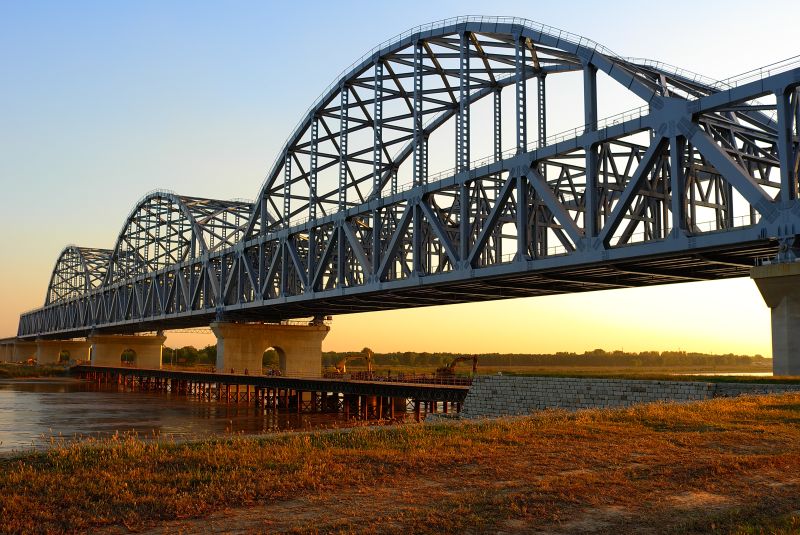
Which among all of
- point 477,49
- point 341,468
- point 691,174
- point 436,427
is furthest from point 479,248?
point 341,468

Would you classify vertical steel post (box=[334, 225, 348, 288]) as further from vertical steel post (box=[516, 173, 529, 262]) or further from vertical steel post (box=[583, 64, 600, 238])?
vertical steel post (box=[583, 64, 600, 238])

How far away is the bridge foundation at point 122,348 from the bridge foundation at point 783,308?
13468cm

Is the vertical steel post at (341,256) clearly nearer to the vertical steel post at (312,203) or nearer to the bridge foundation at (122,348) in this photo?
the vertical steel post at (312,203)

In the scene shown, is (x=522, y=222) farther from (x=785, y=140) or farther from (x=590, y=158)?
(x=785, y=140)

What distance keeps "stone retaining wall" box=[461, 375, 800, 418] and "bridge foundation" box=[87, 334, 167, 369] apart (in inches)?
4815

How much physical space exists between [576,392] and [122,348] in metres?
137

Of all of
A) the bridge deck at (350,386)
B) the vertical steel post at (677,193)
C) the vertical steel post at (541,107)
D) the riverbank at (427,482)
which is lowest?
the bridge deck at (350,386)

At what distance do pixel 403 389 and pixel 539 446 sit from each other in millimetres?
39930

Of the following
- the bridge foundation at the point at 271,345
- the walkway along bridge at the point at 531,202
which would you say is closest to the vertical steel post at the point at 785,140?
the walkway along bridge at the point at 531,202

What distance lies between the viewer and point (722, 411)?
20875 mm

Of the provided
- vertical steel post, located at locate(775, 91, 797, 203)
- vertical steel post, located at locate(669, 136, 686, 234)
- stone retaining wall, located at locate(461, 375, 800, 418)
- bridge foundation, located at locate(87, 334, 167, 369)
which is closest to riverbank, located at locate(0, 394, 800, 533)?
stone retaining wall, located at locate(461, 375, 800, 418)

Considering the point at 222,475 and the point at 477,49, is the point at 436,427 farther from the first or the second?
the point at 477,49

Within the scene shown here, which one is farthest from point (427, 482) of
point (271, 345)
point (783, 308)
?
point (271, 345)

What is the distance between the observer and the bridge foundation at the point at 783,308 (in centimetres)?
2756
